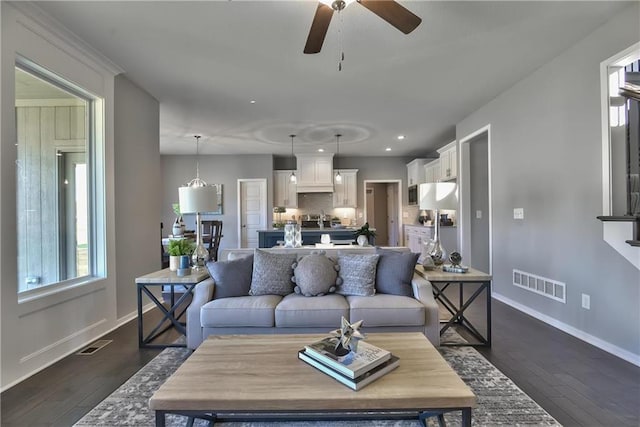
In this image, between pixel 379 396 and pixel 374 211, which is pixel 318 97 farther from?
pixel 374 211

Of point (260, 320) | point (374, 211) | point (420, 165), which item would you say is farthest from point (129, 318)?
point (374, 211)

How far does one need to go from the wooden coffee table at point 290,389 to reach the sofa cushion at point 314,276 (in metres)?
1.02

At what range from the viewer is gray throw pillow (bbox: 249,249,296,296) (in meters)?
2.85

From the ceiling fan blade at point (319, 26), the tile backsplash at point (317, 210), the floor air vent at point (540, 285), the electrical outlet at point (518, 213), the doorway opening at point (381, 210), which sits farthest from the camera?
the doorway opening at point (381, 210)

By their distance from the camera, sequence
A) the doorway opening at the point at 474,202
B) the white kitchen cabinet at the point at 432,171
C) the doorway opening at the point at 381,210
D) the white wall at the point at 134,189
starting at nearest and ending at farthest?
the white wall at the point at 134,189
the doorway opening at the point at 474,202
the white kitchen cabinet at the point at 432,171
the doorway opening at the point at 381,210

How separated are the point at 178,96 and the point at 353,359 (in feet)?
13.4

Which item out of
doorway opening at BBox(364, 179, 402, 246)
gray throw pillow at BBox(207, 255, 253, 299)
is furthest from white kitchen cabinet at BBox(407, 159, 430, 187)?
gray throw pillow at BBox(207, 255, 253, 299)

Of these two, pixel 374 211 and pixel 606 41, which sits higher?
pixel 606 41

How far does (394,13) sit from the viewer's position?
1913 mm

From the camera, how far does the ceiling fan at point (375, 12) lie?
72.5 inches

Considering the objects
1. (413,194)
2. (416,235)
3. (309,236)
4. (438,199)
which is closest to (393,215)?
(413,194)

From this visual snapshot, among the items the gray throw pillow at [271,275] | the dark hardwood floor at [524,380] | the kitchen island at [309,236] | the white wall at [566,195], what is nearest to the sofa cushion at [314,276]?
the gray throw pillow at [271,275]

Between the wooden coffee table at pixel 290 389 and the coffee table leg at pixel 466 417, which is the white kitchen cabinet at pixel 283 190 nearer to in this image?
the wooden coffee table at pixel 290 389

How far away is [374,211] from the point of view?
33.4ft
